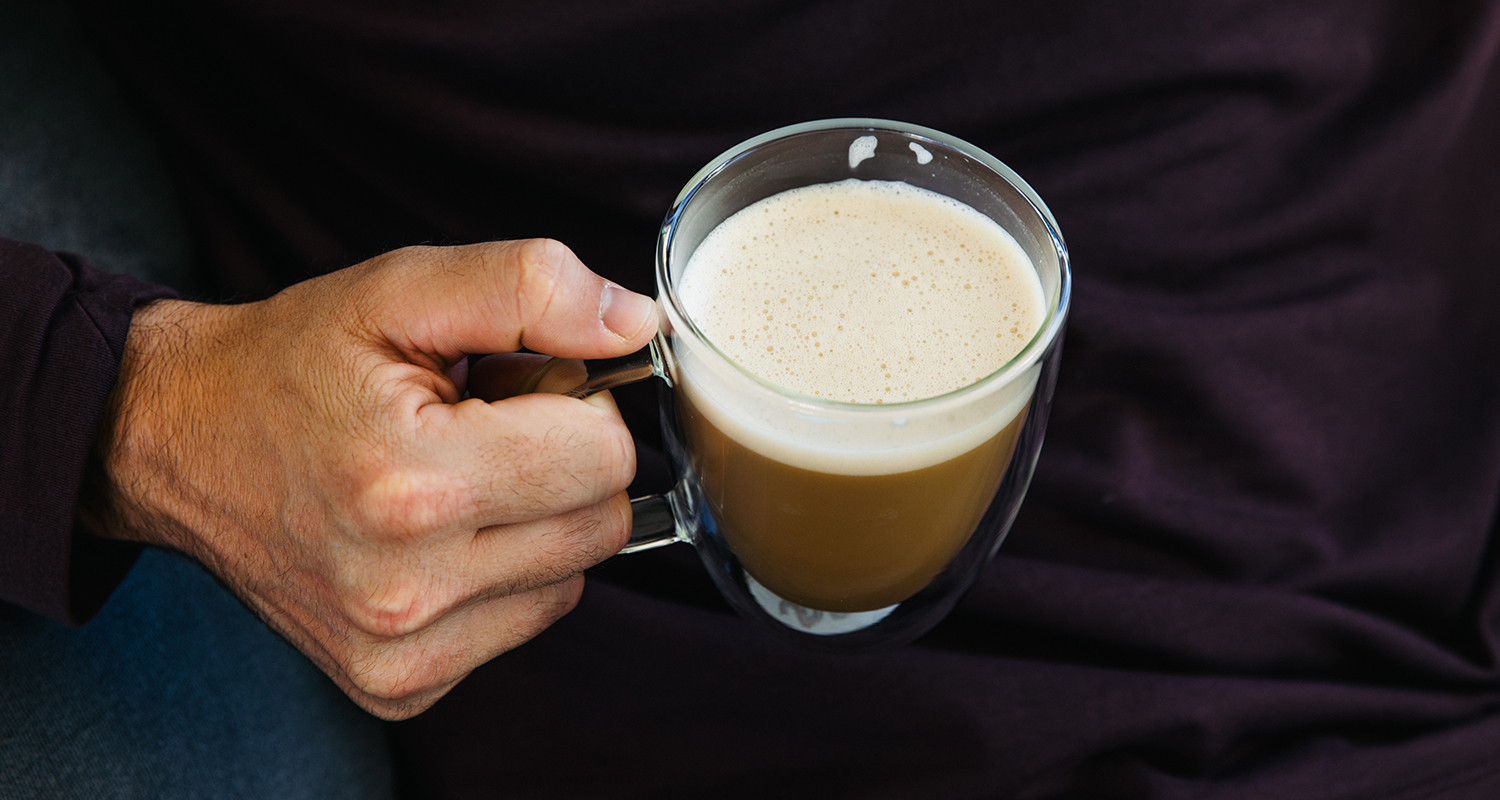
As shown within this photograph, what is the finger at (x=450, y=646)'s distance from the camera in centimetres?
77

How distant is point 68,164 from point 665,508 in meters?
0.65

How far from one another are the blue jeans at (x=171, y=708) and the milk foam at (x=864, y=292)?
1.79ft

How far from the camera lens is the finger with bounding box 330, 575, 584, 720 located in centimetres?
77

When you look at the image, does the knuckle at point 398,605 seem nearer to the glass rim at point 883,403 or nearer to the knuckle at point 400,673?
the knuckle at point 400,673

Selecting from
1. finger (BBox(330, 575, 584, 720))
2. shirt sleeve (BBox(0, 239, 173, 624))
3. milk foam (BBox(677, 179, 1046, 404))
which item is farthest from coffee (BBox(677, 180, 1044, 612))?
shirt sleeve (BBox(0, 239, 173, 624))

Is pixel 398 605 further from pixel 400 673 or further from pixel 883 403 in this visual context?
pixel 883 403

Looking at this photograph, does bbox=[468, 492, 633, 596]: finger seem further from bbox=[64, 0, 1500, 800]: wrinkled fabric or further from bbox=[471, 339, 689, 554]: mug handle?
bbox=[64, 0, 1500, 800]: wrinkled fabric

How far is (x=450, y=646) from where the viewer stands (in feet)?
2.54

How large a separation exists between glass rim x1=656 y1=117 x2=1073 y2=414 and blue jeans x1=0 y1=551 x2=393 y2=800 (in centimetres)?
56

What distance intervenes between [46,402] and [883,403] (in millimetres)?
578

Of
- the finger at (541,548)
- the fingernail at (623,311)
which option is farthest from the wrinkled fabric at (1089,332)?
the fingernail at (623,311)

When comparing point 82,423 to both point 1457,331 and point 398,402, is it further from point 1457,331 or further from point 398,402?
point 1457,331

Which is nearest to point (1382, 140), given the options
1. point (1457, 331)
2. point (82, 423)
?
point (1457, 331)

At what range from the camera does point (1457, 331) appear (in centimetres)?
104
